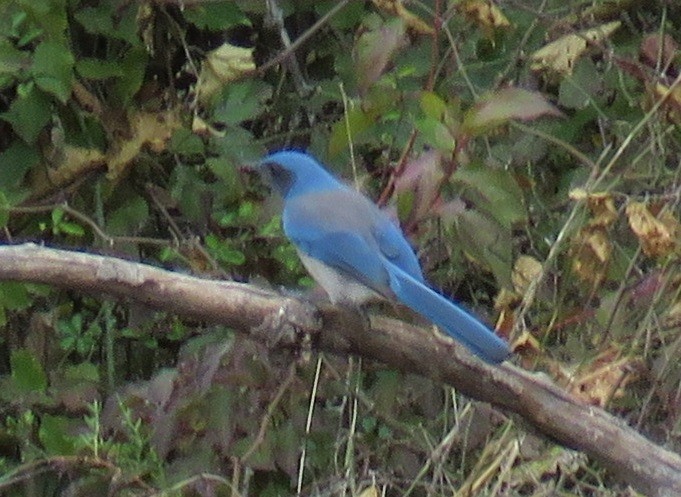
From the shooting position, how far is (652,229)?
2482 millimetres

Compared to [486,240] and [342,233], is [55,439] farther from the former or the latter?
[486,240]

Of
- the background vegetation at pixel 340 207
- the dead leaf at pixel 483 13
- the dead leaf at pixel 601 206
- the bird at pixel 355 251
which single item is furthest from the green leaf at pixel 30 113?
the dead leaf at pixel 601 206

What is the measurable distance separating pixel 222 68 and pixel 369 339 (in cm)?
103

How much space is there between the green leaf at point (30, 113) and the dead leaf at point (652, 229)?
1315 mm

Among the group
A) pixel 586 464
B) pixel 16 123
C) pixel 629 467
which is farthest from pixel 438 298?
pixel 16 123

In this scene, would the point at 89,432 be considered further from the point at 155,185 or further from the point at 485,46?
the point at 485,46

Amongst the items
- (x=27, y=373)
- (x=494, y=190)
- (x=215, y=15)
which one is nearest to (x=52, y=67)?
(x=215, y=15)

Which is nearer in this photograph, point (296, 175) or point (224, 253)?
point (296, 175)

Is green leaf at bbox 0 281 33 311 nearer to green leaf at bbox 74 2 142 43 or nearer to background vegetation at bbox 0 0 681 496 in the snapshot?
background vegetation at bbox 0 0 681 496

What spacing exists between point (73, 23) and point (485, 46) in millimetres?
945

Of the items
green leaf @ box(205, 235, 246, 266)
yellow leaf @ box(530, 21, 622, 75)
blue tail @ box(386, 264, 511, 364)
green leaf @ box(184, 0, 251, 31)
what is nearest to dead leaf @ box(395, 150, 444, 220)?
blue tail @ box(386, 264, 511, 364)

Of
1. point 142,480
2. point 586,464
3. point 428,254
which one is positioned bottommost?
point 142,480

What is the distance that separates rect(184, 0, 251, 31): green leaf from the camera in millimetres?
3135

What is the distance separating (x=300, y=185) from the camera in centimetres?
275
